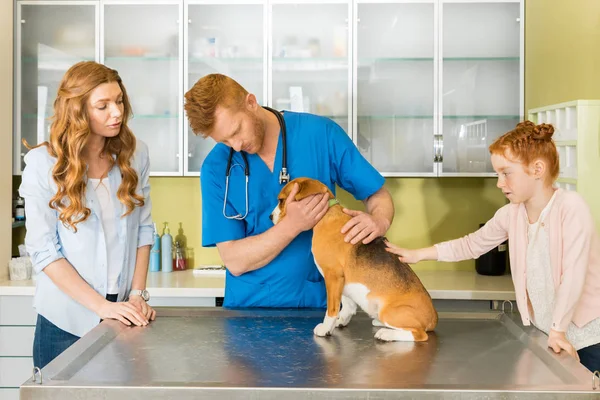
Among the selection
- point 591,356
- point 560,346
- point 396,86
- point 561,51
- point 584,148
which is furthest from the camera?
point 396,86

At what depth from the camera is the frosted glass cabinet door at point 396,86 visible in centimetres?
366

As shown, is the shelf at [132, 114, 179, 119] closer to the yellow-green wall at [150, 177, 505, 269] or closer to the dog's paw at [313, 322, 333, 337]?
the yellow-green wall at [150, 177, 505, 269]

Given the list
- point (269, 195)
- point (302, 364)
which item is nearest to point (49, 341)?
point (269, 195)

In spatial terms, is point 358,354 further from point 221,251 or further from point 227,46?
point 227,46

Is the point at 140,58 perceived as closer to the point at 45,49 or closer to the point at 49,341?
the point at 45,49

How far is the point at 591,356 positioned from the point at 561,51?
5.48 feet

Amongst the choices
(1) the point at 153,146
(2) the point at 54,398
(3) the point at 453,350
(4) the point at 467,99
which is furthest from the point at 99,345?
(4) the point at 467,99

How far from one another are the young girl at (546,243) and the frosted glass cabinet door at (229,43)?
75.2 inches

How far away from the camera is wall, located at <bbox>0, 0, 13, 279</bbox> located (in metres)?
3.54

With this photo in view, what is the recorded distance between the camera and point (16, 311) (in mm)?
3379

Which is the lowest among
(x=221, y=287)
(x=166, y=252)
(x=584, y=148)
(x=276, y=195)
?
(x=221, y=287)

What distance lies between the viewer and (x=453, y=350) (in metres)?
1.64

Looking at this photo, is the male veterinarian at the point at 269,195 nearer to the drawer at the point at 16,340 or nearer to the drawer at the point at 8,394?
the drawer at the point at 16,340

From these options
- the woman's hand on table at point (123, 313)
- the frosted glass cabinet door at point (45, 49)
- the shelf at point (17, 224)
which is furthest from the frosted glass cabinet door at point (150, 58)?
the woman's hand on table at point (123, 313)
